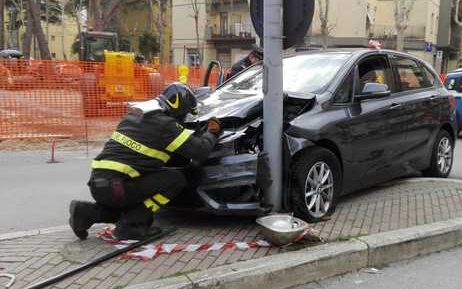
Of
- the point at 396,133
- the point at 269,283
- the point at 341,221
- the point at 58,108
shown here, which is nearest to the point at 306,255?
the point at 269,283

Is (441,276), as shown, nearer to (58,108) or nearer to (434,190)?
(434,190)

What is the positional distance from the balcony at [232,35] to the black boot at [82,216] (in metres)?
45.6

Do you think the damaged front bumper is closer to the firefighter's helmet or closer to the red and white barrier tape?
the red and white barrier tape

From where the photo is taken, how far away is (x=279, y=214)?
5.12 meters

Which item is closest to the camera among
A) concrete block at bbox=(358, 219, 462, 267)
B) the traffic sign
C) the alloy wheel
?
concrete block at bbox=(358, 219, 462, 267)

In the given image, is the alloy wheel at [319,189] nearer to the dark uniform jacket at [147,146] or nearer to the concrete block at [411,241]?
the concrete block at [411,241]

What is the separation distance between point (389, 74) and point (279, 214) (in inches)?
102

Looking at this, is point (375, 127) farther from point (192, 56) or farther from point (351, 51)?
point (192, 56)

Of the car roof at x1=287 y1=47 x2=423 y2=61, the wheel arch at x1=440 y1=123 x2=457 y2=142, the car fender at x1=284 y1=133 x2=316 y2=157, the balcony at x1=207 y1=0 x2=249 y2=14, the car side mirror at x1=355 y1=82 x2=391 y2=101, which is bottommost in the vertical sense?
the wheel arch at x1=440 y1=123 x2=457 y2=142

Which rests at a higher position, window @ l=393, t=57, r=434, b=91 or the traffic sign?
the traffic sign

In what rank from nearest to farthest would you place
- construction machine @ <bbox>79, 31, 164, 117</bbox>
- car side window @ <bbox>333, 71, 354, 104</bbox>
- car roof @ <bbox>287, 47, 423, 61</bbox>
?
car side window @ <bbox>333, 71, 354, 104</bbox> < car roof @ <bbox>287, 47, 423, 61</bbox> < construction machine @ <bbox>79, 31, 164, 117</bbox>

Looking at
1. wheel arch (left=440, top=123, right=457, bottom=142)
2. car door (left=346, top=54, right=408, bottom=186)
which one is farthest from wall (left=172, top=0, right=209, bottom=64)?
car door (left=346, top=54, right=408, bottom=186)

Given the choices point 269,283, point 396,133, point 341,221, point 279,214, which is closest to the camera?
point 269,283

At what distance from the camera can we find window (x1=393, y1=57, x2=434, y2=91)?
6.98 m
